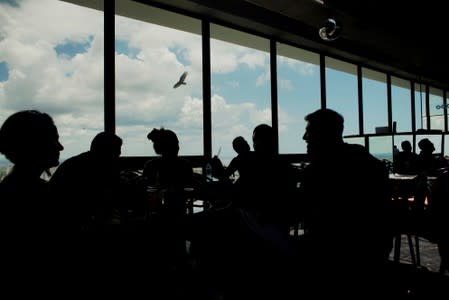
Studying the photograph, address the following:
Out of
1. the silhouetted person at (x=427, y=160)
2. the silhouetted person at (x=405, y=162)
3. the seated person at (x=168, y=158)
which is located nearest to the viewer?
the seated person at (x=168, y=158)

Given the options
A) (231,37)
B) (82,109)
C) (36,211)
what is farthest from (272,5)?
(36,211)

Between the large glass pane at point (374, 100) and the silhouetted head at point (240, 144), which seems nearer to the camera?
the silhouetted head at point (240, 144)

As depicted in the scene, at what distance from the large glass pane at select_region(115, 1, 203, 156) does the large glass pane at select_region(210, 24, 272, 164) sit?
12.0 inches

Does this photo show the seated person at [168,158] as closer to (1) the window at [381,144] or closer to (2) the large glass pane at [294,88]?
(2) the large glass pane at [294,88]

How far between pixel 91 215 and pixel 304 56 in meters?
6.52

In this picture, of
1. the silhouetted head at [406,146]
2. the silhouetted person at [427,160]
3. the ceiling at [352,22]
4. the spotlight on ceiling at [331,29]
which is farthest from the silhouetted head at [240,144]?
the silhouetted head at [406,146]

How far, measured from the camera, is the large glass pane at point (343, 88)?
7.15m

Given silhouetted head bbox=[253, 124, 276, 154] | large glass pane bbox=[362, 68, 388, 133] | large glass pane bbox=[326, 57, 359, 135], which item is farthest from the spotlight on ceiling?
silhouetted head bbox=[253, 124, 276, 154]

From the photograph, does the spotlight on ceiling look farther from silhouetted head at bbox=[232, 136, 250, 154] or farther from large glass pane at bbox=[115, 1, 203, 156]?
silhouetted head at bbox=[232, 136, 250, 154]

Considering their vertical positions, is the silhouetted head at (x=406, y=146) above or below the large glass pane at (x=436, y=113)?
below

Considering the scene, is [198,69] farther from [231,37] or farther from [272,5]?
[272,5]

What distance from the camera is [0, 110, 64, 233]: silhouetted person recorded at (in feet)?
3.27

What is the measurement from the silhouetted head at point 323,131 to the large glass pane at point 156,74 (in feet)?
9.97

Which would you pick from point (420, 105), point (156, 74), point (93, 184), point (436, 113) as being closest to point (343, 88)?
point (420, 105)
